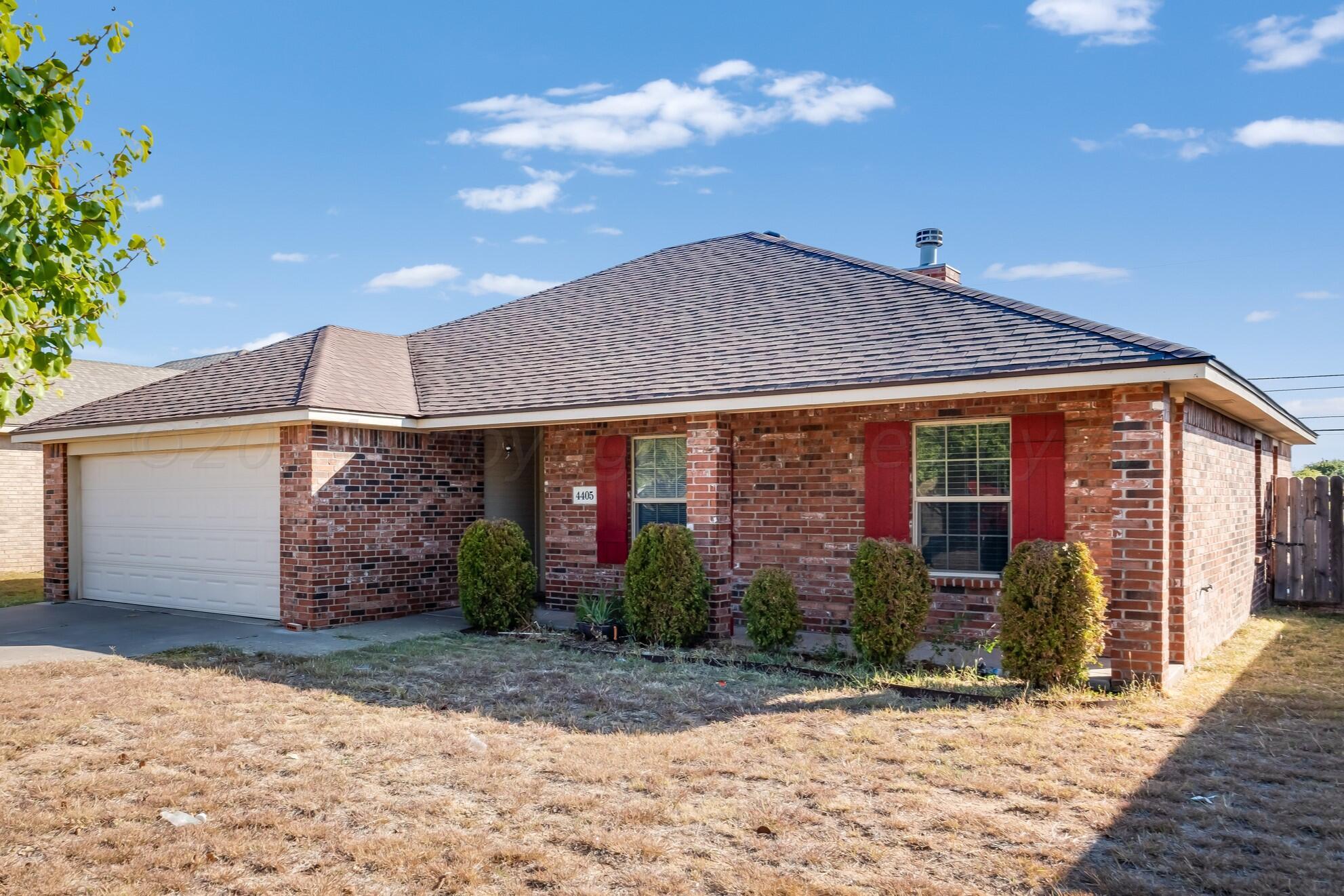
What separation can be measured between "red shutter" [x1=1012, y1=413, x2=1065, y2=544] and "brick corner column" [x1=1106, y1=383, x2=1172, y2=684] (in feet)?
3.46

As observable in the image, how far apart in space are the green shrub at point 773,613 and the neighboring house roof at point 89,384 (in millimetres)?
17219

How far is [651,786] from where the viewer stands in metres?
5.27

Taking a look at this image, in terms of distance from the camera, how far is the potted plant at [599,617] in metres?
10.5

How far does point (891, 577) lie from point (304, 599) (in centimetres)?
747

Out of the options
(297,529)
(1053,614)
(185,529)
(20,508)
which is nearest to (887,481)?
(1053,614)

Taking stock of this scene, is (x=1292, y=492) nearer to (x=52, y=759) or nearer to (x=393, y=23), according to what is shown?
(x=393, y=23)

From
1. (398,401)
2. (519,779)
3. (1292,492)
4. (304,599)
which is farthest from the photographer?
(1292,492)

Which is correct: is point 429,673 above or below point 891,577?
below

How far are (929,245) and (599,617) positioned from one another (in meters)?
8.99

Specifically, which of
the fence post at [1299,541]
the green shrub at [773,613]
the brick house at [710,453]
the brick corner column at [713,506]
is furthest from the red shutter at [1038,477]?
the fence post at [1299,541]

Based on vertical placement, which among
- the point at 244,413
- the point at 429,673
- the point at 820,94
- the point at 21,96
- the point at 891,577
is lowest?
the point at 429,673

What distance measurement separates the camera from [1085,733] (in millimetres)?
6363

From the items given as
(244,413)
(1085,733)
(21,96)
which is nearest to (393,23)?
(244,413)

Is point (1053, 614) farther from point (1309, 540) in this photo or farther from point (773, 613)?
→ point (1309, 540)
